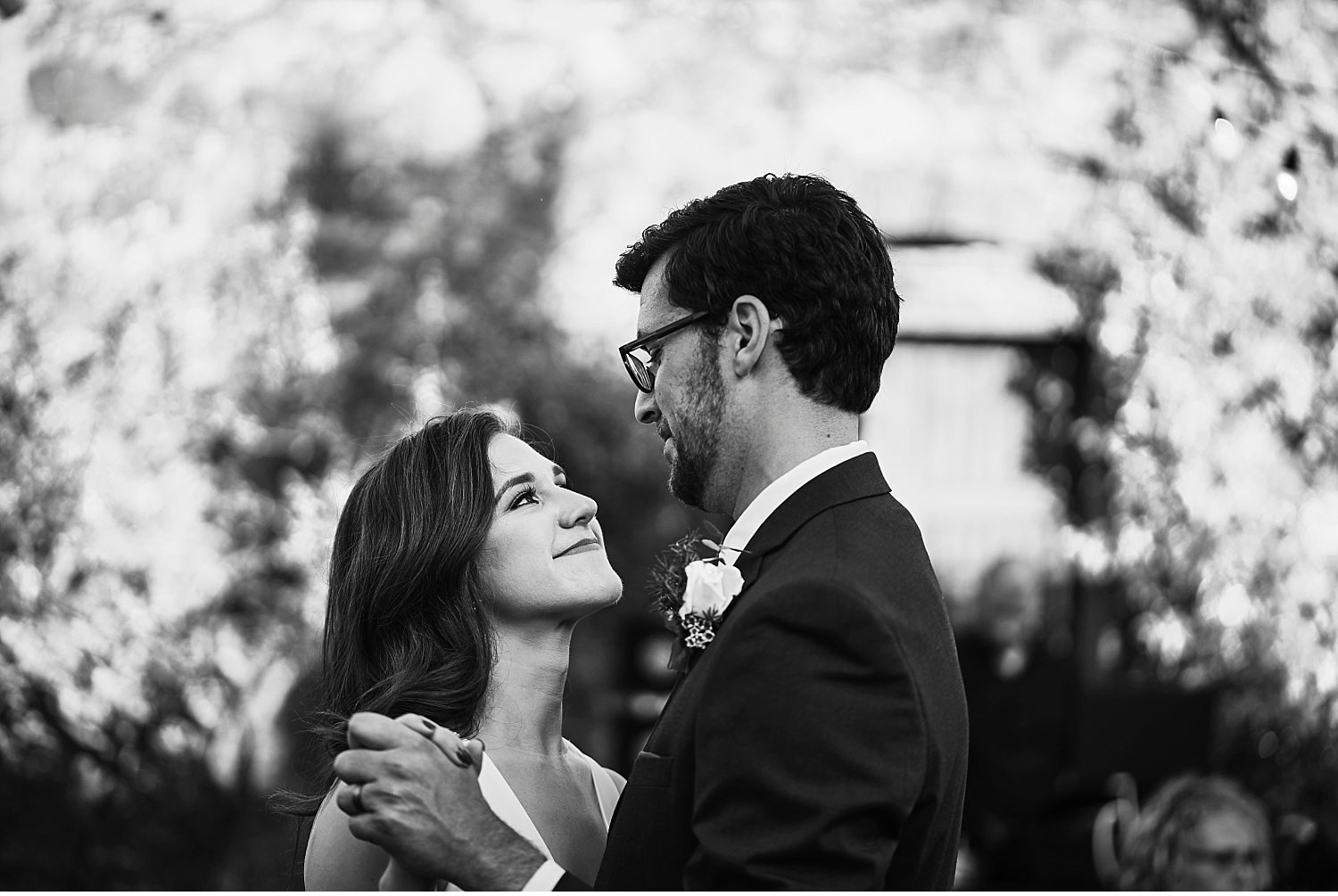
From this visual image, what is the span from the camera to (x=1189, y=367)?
6137 millimetres

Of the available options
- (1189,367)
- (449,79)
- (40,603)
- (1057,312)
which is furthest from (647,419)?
(449,79)

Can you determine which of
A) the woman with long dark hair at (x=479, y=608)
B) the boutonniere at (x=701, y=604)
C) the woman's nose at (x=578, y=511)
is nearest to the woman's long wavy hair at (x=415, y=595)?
the woman with long dark hair at (x=479, y=608)

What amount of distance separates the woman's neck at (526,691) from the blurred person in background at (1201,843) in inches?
94.0

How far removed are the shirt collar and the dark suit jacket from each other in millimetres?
17

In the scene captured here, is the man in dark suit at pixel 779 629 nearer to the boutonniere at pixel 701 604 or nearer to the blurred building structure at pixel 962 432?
the boutonniere at pixel 701 604

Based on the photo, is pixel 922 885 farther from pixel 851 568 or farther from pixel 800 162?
pixel 800 162

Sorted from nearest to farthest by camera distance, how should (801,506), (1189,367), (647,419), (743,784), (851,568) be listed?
(743,784) < (851,568) < (801,506) < (647,419) < (1189,367)

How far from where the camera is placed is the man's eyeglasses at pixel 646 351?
228 cm

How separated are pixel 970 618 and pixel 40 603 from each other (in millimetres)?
4039

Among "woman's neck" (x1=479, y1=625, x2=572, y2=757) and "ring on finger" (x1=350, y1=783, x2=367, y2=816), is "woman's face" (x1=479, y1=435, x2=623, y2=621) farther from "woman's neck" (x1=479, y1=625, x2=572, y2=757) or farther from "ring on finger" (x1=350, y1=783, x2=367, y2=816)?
"ring on finger" (x1=350, y1=783, x2=367, y2=816)

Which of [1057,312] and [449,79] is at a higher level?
[449,79]

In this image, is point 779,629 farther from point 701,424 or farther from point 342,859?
point 342,859

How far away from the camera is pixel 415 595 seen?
9.36 ft

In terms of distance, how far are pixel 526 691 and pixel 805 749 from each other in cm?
105
